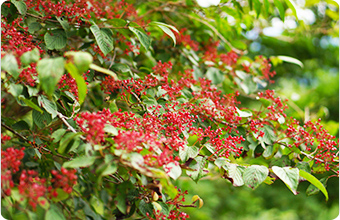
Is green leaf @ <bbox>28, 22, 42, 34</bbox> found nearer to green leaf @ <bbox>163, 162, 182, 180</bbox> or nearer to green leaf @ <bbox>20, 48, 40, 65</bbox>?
green leaf @ <bbox>20, 48, 40, 65</bbox>

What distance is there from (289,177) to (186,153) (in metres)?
0.29

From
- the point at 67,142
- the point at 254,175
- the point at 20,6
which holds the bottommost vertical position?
the point at 254,175

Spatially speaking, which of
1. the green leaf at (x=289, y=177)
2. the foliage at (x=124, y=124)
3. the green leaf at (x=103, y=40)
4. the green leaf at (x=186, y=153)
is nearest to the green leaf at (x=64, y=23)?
the foliage at (x=124, y=124)

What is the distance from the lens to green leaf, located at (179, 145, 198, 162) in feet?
2.85

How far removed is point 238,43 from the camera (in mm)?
1686

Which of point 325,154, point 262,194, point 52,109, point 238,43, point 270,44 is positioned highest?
point 52,109

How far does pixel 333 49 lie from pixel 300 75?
1.78 ft

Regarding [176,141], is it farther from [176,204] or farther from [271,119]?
[271,119]

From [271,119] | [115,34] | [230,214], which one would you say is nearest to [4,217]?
[115,34]

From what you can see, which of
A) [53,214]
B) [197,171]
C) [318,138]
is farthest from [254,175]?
[53,214]

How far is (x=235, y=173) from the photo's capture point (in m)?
0.90

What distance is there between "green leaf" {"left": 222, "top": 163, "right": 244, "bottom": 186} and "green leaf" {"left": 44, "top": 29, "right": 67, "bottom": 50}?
2.09 feet

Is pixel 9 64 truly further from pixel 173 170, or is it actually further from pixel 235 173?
pixel 235 173

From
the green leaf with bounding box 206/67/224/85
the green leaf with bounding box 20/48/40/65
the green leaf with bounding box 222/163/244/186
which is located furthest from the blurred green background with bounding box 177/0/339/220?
the green leaf with bounding box 20/48/40/65
